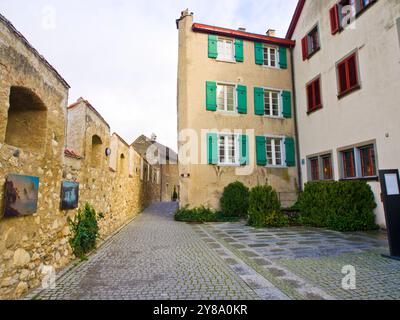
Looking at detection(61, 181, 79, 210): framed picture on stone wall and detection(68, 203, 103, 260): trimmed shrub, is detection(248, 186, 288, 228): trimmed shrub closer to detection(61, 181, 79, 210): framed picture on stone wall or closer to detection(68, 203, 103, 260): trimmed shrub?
detection(68, 203, 103, 260): trimmed shrub

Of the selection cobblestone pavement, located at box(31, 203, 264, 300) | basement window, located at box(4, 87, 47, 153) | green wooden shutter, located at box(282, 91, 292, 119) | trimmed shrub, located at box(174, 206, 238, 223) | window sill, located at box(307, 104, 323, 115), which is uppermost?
green wooden shutter, located at box(282, 91, 292, 119)

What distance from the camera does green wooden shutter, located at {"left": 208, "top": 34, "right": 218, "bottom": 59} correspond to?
12.7 metres

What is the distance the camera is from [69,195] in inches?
185

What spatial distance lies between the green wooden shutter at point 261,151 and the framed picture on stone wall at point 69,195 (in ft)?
30.0

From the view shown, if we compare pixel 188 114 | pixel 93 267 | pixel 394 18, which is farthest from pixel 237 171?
pixel 93 267

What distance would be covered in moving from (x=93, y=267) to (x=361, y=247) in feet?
18.3

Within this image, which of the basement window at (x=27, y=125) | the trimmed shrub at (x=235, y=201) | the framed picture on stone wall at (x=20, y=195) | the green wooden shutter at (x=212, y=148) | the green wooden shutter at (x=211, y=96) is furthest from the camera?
the green wooden shutter at (x=211, y=96)

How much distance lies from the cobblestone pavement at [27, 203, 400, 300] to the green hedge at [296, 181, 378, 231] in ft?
3.56

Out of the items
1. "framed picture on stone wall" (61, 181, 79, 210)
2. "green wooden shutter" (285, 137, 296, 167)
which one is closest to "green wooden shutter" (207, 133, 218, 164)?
"green wooden shutter" (285, 137, 296, 167)

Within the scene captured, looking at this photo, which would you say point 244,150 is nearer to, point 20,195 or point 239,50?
point 239,50

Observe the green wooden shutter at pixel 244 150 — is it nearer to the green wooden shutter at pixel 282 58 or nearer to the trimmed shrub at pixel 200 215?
the trimmed shrub at pixel 200 215

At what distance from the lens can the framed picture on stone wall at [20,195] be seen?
117 inches

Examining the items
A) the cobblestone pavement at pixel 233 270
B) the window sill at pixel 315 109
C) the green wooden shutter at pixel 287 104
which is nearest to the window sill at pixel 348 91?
the window sill at pixel 315 109

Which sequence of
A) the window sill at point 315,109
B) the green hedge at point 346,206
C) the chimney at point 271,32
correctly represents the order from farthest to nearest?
1. the chimney at point 271,32
2. the window sill at point 315,109
3. the green hedge at point 346,206
